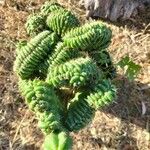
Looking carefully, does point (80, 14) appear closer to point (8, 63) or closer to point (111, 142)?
point (8, 63)

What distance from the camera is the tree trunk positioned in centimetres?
274

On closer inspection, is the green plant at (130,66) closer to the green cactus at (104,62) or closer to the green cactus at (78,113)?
the green cactus at (104,62)

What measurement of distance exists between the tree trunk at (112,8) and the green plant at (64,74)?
55 cm

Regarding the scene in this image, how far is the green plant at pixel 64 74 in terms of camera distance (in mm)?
1876

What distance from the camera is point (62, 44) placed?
205 cm

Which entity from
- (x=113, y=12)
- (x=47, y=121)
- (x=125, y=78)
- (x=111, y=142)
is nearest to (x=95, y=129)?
(x=111, y=142)

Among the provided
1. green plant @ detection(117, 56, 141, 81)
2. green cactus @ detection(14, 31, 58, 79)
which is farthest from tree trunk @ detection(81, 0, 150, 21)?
green cactus @ detection(14, 31, 58, 79)

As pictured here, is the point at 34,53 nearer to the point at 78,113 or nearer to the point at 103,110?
the point at 78,113

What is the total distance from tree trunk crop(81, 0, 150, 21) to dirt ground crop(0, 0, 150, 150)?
56mm

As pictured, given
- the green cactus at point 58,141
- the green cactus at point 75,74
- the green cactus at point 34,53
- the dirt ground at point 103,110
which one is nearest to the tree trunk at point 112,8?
the dirt ground at point 103,110

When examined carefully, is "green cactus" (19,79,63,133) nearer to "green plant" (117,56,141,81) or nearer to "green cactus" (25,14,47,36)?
"green cactus" (25,14,47,36)

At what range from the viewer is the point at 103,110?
2439 millimetres

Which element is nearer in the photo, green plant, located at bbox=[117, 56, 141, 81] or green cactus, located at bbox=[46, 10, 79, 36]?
green cactus, located at bbox=[46, 10, 79, 36]

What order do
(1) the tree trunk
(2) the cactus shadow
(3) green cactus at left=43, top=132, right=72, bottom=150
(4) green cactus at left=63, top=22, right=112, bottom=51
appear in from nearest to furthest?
1. (3) green cactus at left=43, top=132, right=72, bottom=150
2. (4) green cactus at left=63, top=22, right=112, bottom=51
3. (2) the cactus shadow
4. (1) the tree trunk
